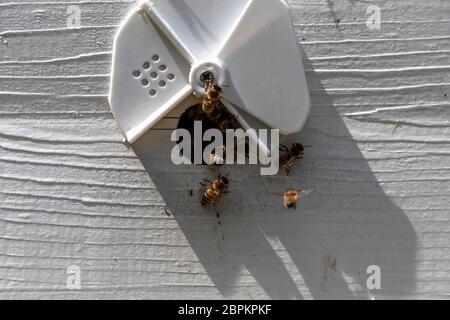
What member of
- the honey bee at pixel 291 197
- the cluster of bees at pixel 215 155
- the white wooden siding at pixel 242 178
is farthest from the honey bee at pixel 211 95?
the honey bee at pixel 291 197

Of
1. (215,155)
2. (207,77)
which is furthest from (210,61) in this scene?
(215,155)

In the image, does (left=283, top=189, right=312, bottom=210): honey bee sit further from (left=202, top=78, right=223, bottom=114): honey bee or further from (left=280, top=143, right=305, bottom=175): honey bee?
(left=202, top=78, right=223, bottom=114): honey bee

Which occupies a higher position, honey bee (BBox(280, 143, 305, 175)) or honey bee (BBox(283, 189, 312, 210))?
honey bee (BBox(280, 143, 305, 175))

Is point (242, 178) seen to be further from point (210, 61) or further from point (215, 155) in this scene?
point (210, 61)

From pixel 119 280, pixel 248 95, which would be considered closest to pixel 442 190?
pixel 248 95

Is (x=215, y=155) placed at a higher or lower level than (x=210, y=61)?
lower

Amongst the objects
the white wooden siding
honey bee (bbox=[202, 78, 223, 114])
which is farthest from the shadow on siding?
honey bee (bbox=[202, 78, 223, 114])

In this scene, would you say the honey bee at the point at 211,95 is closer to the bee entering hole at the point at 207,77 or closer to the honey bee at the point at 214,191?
the bee entering hole at the point at 207,77

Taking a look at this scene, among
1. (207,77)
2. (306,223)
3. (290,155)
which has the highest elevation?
(207,77)
